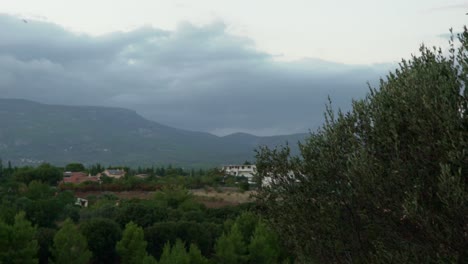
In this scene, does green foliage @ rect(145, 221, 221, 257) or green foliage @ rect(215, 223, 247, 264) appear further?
green foliage @ rect(145, 221, 221, 257)

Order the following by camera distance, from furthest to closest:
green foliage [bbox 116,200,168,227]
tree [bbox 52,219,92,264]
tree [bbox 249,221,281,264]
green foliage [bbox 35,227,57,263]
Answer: green foliage [bbox 116,200,168,227], green foliage [bbox 35,227,57,263], tree [bbox 249,221,281,264], tree [bbox 52,219,92,264]

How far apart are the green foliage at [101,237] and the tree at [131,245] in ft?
17.4

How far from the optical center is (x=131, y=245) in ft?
255

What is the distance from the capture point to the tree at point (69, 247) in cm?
7256

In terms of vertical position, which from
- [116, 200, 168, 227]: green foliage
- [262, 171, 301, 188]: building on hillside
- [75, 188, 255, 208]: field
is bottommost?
[75, 188, 255, 208]: field

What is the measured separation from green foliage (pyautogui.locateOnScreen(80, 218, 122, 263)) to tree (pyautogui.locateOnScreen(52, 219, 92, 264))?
24.9ft

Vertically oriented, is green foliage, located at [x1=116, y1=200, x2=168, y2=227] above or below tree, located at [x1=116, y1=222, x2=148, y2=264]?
above

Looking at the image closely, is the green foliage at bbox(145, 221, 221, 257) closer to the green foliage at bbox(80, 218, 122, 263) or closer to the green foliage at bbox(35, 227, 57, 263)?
the green foliage at bbox(80, 218, 122, 263)

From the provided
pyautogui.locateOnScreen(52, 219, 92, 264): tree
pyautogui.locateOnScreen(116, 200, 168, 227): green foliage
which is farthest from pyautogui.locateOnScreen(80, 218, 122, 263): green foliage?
pyautogui.locateOnScreen(116, 200, 168, 227): green foliage

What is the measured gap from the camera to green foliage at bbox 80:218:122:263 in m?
82.8

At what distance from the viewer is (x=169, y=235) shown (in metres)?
87.2

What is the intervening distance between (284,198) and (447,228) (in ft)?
34.3

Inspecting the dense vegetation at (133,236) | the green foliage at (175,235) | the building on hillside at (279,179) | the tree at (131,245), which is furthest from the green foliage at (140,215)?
the building on hillside at (279,179)

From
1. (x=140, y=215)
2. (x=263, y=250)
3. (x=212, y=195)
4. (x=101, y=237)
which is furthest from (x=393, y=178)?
(x=212, y=195)
